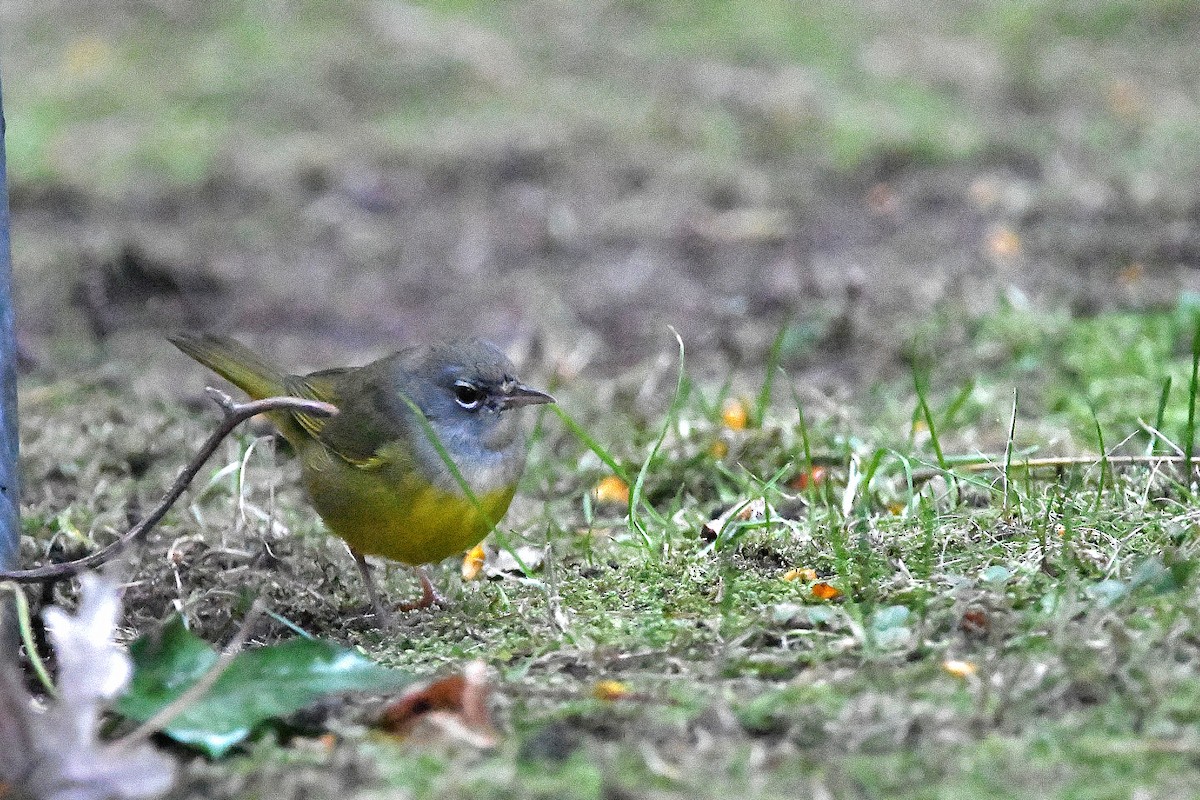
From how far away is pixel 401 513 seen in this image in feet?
14.7

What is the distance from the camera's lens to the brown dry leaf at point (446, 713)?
118 inches

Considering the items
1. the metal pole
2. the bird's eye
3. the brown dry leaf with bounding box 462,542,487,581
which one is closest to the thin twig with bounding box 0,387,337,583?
the metal pole

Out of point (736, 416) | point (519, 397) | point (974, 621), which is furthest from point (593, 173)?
point (974, 621)

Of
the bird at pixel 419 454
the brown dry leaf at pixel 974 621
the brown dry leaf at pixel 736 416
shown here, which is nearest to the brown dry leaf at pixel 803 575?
the brown dry leaf at pixel 974 621

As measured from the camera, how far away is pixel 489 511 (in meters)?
4.47

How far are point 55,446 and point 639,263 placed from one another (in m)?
3.65

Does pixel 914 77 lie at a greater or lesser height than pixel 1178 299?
greater

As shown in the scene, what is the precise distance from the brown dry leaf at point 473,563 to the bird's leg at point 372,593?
37 centimetres

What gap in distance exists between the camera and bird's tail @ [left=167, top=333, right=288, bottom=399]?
5285mm

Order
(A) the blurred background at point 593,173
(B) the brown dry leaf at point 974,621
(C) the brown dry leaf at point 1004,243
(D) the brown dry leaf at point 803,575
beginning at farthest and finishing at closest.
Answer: (C) the brown dry leaf at point 1004,243 → (A) the blurred background at point 593,173 → (D) the brown dry leaf at point 803,575 → (B) the brown dry leaf at point 974,621

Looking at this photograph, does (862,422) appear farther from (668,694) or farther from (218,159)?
(218,159)

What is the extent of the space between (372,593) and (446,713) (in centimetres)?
143

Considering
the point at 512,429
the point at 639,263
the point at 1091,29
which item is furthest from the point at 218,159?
the point at 1091,29

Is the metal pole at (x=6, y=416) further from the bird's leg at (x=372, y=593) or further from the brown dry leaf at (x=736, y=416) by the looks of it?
the brown dry leaf at (x=736, y=416)
